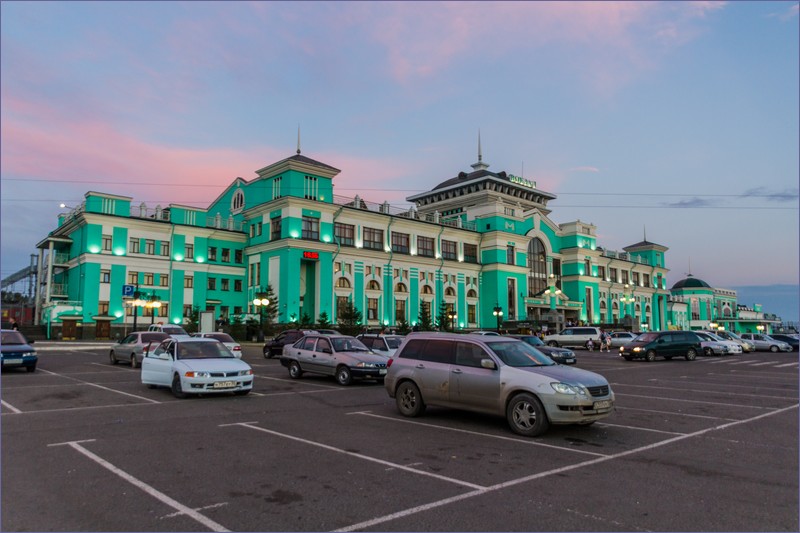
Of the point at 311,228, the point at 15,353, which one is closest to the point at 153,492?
the point at 15,353

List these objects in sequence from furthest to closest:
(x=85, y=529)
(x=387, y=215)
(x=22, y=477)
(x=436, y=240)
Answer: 1. (x=436, y=240)
2. (x=387, y=215)
3. (x=22, y=477)
4. (x=85, y=529)

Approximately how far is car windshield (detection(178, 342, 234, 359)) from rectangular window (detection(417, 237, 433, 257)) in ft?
170

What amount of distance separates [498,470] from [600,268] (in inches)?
3597

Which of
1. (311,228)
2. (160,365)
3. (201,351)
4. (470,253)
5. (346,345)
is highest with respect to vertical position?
(311,228)

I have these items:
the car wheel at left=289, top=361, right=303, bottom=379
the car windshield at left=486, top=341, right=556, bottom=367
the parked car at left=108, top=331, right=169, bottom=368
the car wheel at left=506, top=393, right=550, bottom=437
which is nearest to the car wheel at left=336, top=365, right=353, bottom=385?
the car wheel at left=289, top=361, right=303, bottom=379

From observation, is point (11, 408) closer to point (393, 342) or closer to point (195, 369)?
point (195, 369)

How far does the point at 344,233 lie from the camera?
194 feet

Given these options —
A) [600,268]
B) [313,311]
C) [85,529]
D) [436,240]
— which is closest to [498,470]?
[85,529]

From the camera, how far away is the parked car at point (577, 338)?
42.5m

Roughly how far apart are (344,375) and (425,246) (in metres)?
50.7

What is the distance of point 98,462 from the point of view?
733cm

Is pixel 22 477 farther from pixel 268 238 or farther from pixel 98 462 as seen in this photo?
pixel 268 238

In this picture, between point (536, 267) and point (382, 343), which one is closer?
point (382, 343)

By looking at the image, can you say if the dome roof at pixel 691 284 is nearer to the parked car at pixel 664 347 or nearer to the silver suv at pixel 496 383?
the parked car at pixel 664 347
